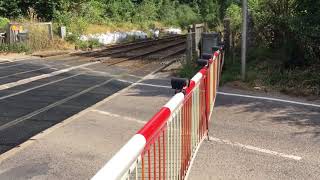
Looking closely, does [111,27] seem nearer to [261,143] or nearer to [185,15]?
[185,15]

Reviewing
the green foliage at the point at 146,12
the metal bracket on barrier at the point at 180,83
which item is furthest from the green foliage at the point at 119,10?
the metal bracket on barrier at the point at 180,83

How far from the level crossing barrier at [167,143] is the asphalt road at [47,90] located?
129 inches

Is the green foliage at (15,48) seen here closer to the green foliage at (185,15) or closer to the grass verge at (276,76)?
the grass verge at (276,76)

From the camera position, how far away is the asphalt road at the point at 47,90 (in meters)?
8.64

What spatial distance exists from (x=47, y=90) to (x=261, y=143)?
7.07 m

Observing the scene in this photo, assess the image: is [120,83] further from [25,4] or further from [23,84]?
[25,4]

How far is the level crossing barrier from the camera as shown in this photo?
2.64 m

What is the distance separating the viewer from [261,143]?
7363 millimetres

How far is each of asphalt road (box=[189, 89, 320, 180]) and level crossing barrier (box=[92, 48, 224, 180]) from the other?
45 centimetres

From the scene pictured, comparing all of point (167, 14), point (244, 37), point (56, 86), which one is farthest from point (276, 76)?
point (167, 14)

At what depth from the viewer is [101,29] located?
1288 inches

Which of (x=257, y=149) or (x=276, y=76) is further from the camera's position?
(x=276, y=76)

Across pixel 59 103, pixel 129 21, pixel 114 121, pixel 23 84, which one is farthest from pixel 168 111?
pixel 129 21

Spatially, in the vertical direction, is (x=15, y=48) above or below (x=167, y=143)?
below
